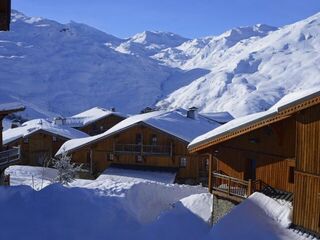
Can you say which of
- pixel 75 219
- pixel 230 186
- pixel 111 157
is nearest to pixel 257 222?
pixel 230 186

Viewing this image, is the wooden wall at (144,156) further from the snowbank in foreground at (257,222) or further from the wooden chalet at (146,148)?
the snowbank in foreground at (257,222)

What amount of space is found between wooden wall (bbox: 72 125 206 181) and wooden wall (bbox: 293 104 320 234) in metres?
20.3

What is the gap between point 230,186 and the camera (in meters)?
19.6

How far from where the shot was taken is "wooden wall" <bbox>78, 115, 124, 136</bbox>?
57381mm

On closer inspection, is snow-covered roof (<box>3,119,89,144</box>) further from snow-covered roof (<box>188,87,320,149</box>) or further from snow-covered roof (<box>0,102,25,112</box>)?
snow-covered roof (<box>188,87,320,149</box>)

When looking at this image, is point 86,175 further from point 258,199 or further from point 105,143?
point 258,199

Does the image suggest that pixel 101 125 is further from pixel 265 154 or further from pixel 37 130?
pixel 265 154

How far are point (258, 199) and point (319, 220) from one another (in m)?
2.78

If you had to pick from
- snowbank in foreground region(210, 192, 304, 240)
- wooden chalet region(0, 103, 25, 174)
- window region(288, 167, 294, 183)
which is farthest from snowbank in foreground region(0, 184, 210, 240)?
wooden chalet region(0, 103, 25, 174)

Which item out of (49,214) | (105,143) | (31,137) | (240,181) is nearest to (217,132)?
(240,181)

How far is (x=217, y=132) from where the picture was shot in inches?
787

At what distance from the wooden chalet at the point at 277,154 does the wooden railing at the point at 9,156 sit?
11577 mm

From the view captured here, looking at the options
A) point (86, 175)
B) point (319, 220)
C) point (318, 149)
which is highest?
point (318, 149)

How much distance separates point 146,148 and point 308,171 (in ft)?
72.5
